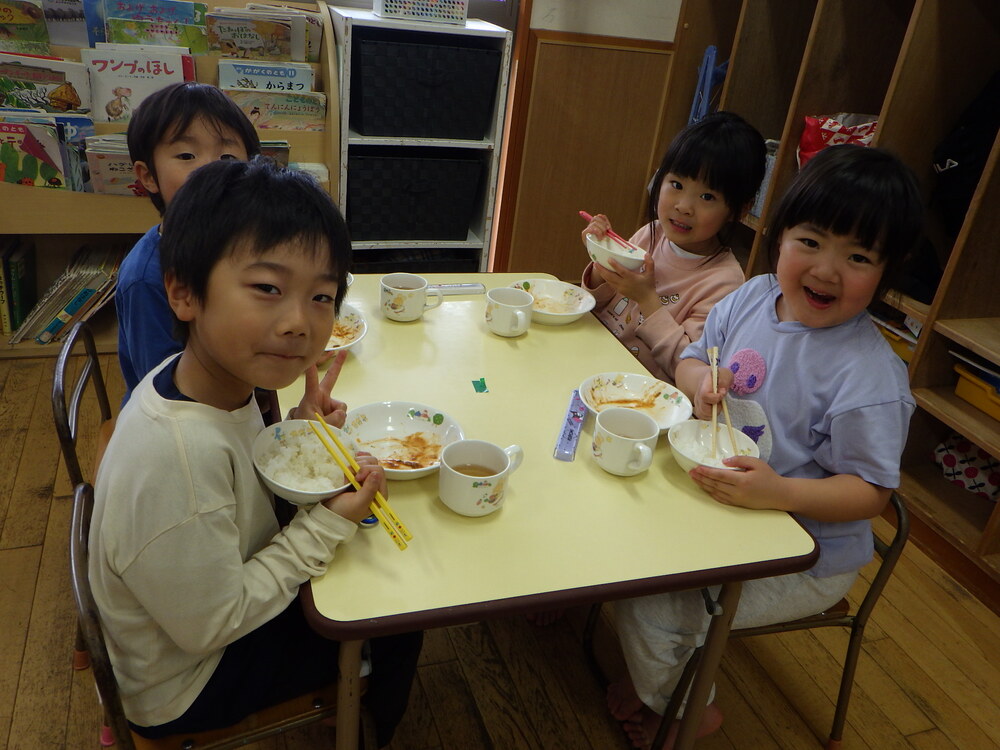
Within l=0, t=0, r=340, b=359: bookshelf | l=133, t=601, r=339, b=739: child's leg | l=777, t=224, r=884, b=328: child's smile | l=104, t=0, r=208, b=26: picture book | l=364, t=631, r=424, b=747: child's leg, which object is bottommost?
l=364, t=631, r=424, b=747: child's leg

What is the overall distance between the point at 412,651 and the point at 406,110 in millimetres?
2141

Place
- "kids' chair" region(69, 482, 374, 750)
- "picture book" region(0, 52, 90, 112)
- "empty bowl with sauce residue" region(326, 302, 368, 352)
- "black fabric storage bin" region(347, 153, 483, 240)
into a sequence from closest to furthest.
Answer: "kids' chair" region(69, 482, 374, 750)
"empty bowl with sauce residue" region(326, 302, 368, 352)
"picture book" region(0, 52, 90, 112)
"black fabric storage bin" region(347, 153, 483, 240)

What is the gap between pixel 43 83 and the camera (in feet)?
7.54

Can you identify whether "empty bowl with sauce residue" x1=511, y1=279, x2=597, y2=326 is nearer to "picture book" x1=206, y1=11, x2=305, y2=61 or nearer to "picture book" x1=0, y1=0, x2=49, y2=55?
"picture book" x1=206, y1=11, x2=305, y2=61

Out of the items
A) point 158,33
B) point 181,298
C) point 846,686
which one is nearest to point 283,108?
point 158,33

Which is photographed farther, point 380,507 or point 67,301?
point 67,301

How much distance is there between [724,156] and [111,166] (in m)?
1.97

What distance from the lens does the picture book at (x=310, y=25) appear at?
2.52m

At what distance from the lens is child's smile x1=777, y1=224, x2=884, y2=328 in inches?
46.6

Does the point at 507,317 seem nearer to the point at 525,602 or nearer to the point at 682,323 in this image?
the point at 682,323

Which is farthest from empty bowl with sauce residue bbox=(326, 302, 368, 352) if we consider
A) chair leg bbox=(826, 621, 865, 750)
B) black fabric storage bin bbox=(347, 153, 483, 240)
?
black fabric storage bin bbox=(347, 153, 483, 240)

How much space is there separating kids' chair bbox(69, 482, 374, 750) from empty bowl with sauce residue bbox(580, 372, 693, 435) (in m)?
0.59

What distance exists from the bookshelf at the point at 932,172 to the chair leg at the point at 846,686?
2.54 feet

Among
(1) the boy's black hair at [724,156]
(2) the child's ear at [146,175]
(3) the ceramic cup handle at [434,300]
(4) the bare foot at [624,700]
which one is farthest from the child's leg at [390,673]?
(1) the boy's black hair at [724,156]
